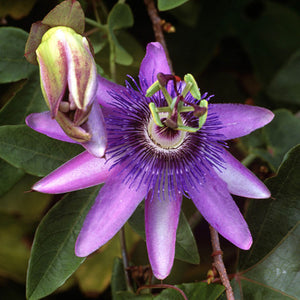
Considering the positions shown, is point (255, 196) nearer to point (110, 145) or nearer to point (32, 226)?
point (110, 145)

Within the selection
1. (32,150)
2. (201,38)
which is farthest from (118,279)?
(201,38)

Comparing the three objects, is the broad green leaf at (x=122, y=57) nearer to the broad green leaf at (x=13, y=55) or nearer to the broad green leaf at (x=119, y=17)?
the broad green leaf at (x=119, y=17)

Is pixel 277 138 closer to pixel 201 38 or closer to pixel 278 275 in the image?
pixel 278 275

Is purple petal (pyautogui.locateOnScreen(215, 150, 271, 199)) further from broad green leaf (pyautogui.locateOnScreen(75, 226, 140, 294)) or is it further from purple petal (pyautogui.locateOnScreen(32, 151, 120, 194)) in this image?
broad green leaf (pyautogui.locateOnScreen(75, 226, 140, 294))

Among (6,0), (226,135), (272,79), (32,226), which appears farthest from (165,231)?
(272,79)

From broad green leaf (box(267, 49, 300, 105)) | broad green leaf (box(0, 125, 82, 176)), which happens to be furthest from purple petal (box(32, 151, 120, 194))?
broad green leaf (box(267, 49, 300, 105))

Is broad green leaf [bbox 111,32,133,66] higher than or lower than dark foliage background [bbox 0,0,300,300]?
higher
